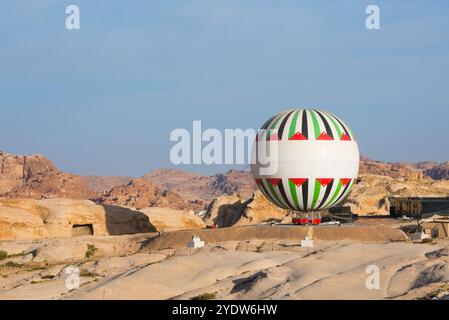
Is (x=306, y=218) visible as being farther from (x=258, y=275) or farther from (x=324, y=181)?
(x=258, y=275)

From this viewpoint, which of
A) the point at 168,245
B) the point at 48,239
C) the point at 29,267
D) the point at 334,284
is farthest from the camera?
the point at 48,239

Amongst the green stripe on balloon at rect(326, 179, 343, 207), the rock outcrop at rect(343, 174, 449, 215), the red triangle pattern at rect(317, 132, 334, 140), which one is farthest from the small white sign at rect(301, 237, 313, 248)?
the rock outcrop at rect(343, 174, 449, 215)

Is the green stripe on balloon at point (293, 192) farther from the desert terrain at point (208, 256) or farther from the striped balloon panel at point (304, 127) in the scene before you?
the striped balloon panel at point (304, 127)

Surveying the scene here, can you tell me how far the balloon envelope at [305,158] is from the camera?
47469 millimetres

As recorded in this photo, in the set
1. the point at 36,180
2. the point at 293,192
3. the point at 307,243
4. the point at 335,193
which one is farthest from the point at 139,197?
the point at 307,243

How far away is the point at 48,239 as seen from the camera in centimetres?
5319

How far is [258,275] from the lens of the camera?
29922mm

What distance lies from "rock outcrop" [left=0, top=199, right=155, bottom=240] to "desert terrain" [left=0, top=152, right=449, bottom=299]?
8cm

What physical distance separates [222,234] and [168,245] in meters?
3.31

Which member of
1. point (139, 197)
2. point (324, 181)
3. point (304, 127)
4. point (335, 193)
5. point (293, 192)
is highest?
point (304, 127)

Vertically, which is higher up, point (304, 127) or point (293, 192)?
point (304, 127)

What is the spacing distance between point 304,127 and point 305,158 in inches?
74.6
